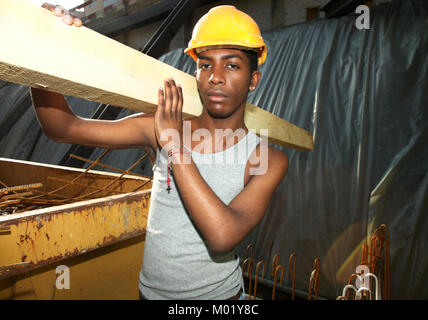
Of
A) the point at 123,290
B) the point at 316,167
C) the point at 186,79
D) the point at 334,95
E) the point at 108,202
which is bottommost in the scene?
the point at 123,290

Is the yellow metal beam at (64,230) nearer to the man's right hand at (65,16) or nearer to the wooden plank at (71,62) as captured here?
the wooden plank at (71,62)

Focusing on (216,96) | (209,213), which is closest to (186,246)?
(209,213)

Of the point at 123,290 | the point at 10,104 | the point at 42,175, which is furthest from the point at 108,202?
the point at 10,104

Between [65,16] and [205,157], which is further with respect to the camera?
[205,157]

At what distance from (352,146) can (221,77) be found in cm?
280

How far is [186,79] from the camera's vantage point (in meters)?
1.04

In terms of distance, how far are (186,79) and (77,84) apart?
0.44 meters

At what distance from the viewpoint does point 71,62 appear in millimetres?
665

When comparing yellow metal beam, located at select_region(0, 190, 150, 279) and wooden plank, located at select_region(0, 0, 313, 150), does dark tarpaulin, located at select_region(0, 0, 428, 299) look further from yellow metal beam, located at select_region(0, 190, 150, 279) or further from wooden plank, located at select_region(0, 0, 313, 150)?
wooden plank, located at select_region(0, 0, 313, 150)

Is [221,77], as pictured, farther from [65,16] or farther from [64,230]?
[64,230]

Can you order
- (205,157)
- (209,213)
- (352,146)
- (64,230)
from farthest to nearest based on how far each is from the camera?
(352,146), (64,230), (205,157), (209,213)

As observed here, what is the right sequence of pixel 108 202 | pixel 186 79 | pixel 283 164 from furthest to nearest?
pixel 108 202 < pixel 283 164 < pixel 186 79

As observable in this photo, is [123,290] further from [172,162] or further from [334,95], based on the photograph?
[334,95]

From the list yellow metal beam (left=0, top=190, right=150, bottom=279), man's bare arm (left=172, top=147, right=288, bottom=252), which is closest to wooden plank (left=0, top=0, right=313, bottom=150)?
man's bare arm (left=172, top=147, right=288, bottom=252)
